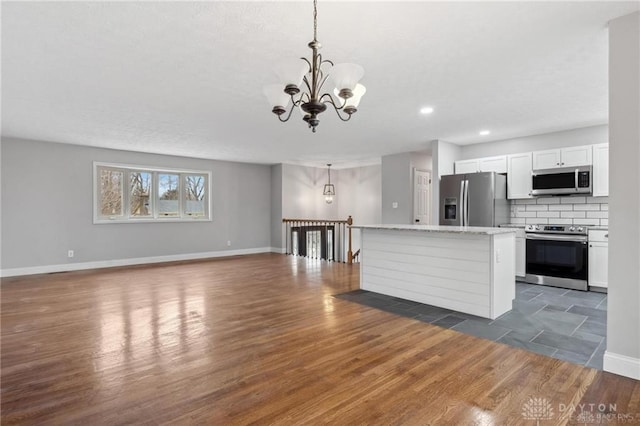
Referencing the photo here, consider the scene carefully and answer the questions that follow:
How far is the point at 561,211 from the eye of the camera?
5.54 metres

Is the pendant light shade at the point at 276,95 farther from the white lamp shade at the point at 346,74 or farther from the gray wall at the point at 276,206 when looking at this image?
the gray wall at the point at 276,206

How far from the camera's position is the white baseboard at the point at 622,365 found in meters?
2.34

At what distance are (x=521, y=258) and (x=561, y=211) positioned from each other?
102 cm

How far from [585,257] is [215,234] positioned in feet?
24.8

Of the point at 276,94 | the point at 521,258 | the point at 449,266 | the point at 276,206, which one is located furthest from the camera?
the point at 276,206

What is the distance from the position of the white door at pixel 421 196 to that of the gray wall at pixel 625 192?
5.19 m

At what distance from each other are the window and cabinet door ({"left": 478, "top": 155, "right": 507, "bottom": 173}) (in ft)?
20.4

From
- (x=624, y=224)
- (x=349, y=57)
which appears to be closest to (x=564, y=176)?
(x=624, y=224)

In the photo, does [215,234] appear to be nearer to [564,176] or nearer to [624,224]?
[564,176]

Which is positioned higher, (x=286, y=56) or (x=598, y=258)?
(x=286, y=56)

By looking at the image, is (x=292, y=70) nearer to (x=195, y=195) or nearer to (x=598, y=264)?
(x=598, y=264)

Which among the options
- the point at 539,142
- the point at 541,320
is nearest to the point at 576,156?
the point at 539,142

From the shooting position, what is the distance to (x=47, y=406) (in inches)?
81.9

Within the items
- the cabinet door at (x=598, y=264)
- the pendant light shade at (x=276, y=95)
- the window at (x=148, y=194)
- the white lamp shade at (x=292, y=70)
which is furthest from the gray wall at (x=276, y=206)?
the white lamp shade at (x=292, y=70)
